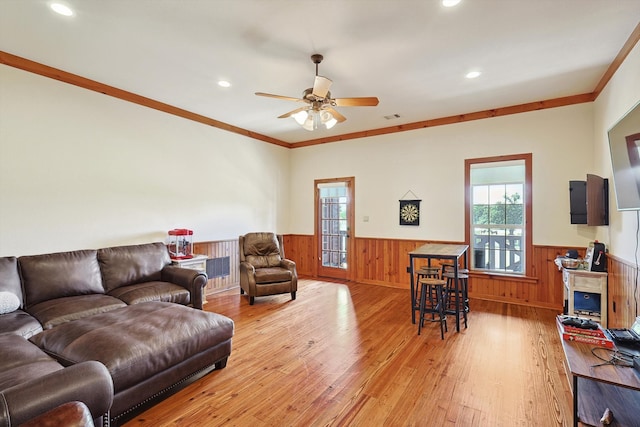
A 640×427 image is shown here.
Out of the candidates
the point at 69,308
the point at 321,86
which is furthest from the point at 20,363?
the point at 321,86

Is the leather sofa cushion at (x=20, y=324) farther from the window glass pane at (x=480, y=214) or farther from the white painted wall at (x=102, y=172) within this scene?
the window glass pane at (x=480, y=214)

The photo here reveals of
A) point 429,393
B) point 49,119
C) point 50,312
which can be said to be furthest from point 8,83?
point 429,393

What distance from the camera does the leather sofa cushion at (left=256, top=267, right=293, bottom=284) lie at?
4441 mm

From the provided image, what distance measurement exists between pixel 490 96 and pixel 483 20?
6.21 ft

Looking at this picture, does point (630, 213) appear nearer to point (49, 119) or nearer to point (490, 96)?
point (490, 96)

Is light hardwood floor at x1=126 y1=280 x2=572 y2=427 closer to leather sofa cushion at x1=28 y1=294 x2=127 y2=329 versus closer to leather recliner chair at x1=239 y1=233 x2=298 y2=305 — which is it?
leather recliner chair at x1=239 y1=233 x2=298 y2=305

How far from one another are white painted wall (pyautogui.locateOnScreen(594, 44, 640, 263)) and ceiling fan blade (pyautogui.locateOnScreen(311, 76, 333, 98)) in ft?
8.43

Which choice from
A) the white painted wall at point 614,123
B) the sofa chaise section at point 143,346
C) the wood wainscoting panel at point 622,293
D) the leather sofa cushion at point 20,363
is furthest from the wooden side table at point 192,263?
the white painted wall at point 614,123

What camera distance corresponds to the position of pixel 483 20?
8.23 ft

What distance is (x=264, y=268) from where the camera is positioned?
483 centimetres

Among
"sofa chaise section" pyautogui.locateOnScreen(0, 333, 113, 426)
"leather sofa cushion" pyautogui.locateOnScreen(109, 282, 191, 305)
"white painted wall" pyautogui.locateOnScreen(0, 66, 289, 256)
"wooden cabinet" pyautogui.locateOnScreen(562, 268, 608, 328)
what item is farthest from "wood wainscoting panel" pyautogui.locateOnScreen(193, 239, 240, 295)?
"wooden cabinet" pyautogui.locateOnScreen(562, 268, 608, 328)

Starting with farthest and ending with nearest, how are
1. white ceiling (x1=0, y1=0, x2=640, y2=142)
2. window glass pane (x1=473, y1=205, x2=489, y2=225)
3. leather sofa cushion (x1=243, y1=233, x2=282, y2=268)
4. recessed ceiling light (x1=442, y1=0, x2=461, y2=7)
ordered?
1. leather sofa cushion (x1=243, y1=233, x2=282, y2=268)
2. window glass pane (x1=473, y1=205, x2=489, y2=225)
3. white ceiling (x1=0, y1=0, x2=640, y2=142)
4. recessed ceiling light (x1=442, y1=0, x2=461, y2=7)

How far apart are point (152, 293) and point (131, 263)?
663mm

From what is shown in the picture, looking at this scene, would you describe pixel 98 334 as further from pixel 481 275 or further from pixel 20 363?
pixel 481 275
